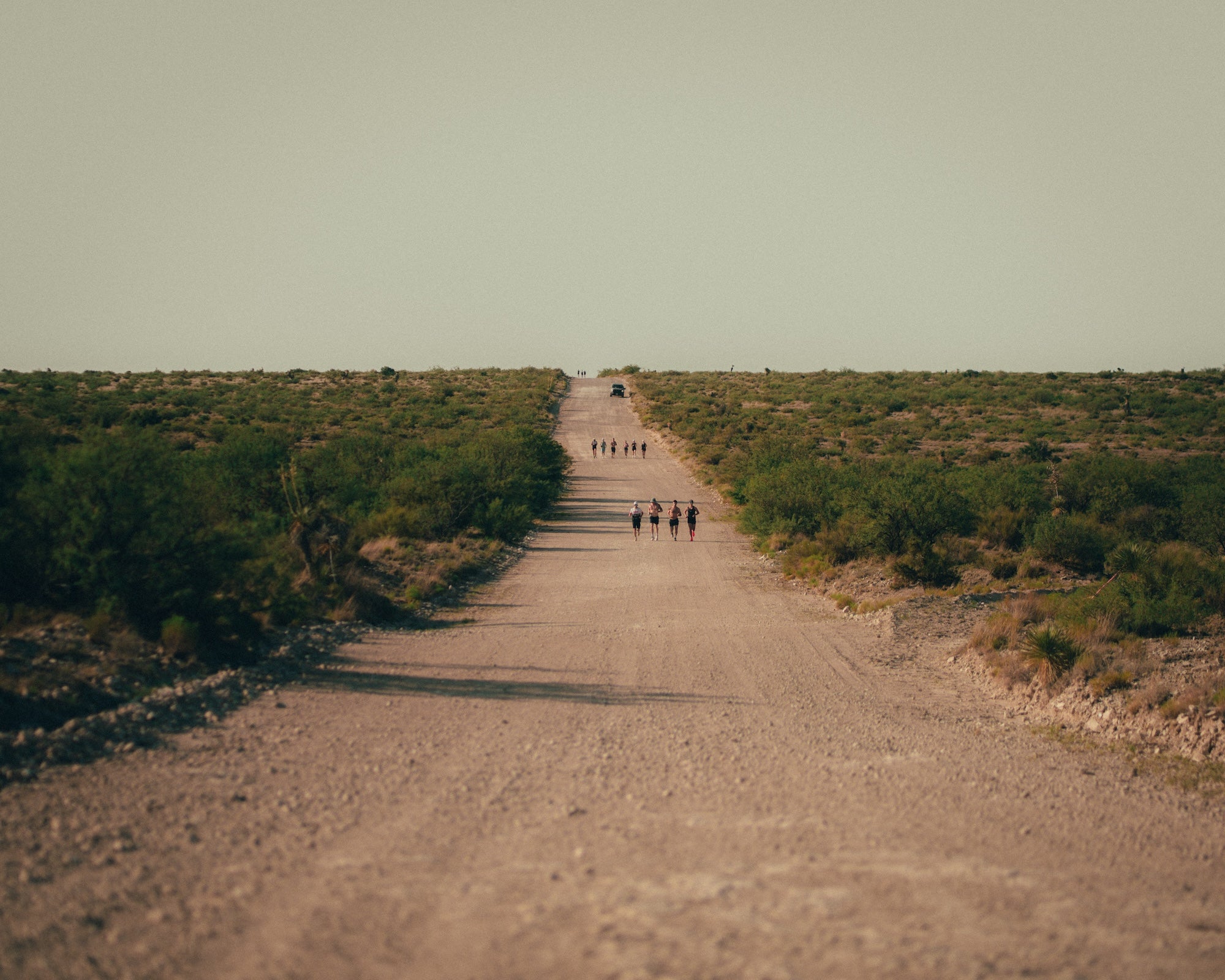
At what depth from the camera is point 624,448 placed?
5694 centimetres

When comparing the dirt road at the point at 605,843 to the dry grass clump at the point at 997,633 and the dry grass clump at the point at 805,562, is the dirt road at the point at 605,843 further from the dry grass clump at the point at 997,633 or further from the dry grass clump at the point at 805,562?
the dry grass clump at the point at 805,562

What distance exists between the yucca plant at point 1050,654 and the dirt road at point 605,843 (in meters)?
0.92

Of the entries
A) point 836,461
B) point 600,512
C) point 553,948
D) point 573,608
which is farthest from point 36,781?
point 836,461

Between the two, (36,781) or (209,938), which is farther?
(36,781)

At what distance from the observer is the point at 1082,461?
29.2 meters

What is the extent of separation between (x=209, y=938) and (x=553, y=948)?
1.86 m

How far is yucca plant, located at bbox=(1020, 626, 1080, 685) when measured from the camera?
10609 millimetres

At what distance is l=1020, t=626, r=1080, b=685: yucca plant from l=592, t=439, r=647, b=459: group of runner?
4183 cm

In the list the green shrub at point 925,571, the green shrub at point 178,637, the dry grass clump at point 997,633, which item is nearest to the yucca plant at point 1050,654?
the dry grass clump at point 997,633

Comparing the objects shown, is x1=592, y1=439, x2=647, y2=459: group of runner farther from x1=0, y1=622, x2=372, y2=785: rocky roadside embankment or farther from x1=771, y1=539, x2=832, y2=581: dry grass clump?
x1=0, y1=622, x2=372, y2=785: rocky roadside embankment

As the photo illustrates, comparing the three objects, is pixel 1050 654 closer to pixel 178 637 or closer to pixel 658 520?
pixel 178 637

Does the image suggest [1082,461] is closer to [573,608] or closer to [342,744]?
[573,608]

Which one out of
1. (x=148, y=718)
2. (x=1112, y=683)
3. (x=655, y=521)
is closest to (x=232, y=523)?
(x=148, y=718)

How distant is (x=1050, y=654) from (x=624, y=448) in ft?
153
